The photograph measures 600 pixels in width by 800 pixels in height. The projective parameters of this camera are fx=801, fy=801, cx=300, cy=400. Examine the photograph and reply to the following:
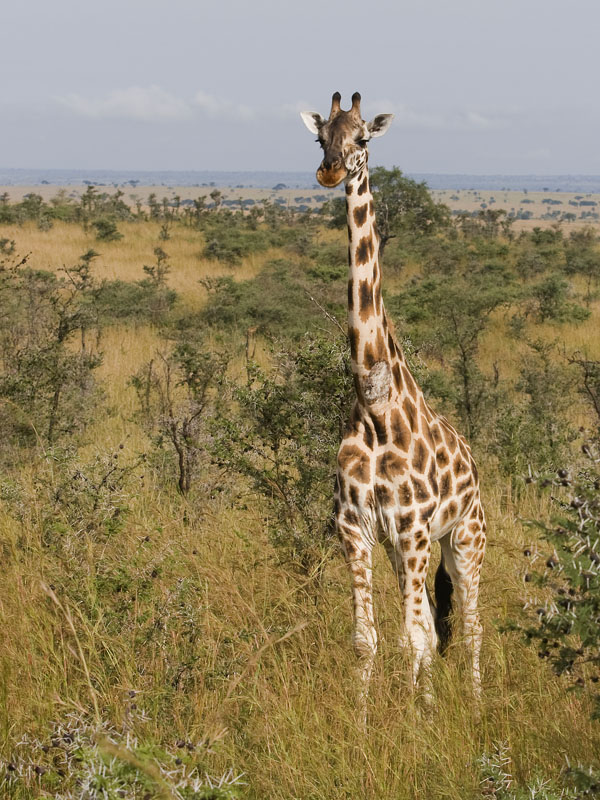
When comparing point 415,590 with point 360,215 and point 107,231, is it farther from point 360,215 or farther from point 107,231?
point 107,231

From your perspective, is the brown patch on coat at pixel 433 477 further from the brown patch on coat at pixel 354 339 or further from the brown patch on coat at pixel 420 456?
the brown patch on coat at pixel 354 339

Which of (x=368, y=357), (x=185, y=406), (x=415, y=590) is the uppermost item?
(x=368, y=357)

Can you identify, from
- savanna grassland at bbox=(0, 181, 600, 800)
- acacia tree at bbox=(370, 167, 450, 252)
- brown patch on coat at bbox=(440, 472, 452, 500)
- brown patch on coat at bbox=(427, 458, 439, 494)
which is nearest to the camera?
savanna grassland at bbox=(0, 181, 600, 800)

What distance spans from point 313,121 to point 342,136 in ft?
0.87

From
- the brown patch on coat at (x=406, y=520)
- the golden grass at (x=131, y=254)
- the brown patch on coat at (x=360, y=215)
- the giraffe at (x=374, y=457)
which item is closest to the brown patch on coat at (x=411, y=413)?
the giraffe at (x=374, y=457)

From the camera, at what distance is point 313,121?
11.1ft

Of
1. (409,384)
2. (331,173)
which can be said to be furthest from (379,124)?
(409,384)

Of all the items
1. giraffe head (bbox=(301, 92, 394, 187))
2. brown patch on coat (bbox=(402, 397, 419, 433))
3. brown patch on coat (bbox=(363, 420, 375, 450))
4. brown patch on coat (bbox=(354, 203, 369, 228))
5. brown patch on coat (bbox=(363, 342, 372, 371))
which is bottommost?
brown patch on coat (bbox=(363, 420, 375, 450))

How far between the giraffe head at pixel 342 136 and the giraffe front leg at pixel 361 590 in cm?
142

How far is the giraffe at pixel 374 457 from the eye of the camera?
326 cm

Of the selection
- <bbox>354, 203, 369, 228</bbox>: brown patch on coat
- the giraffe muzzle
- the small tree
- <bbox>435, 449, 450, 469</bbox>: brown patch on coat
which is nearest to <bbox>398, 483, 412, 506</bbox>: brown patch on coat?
<bbox>435, 449, 450, 469</bbox>: brown patch on coat

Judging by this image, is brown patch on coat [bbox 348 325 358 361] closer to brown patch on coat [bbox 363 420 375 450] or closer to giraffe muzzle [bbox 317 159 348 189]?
brown patch on coat [bbox 363 420 375 450]

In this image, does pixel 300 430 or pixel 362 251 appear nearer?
pixel 362 251

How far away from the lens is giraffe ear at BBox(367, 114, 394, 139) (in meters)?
3.34
